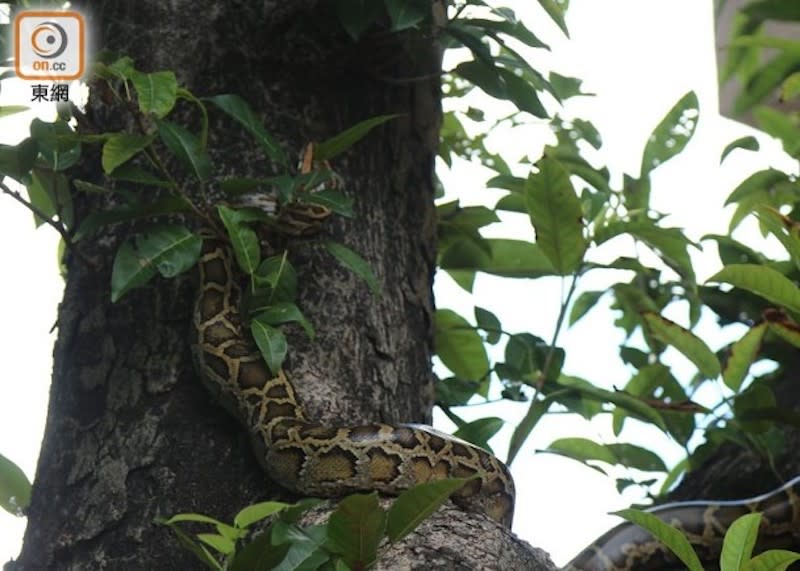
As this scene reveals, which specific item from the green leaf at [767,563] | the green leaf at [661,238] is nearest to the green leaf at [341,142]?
the green leaf at [661,238]

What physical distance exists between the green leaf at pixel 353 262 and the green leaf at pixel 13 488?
2.76ft

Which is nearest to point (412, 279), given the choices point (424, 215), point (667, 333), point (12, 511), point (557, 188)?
point (424, 215)

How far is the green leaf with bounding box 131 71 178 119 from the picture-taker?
2.49m

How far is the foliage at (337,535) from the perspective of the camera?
199cm

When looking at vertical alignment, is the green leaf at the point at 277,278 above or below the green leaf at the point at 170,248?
below

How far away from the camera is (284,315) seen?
278 cm

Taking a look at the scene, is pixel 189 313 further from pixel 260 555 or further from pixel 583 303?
pixel 583 303

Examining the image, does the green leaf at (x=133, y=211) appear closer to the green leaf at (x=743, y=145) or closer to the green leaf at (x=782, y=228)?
the green leaf at (x=782, y=228)

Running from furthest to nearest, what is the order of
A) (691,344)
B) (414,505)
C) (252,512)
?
(691,344) → (414,505) → (252,512)

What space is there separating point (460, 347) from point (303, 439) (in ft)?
3.42

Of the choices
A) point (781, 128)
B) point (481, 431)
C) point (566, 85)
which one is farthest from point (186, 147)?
point (781, 128)

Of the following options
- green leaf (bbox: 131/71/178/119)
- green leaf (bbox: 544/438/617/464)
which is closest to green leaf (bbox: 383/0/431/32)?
green leaf (bbox: 131/71/178/119)

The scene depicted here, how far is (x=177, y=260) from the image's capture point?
2.70 m

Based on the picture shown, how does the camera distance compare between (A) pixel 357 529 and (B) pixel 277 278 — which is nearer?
(A) pixel 357 529
